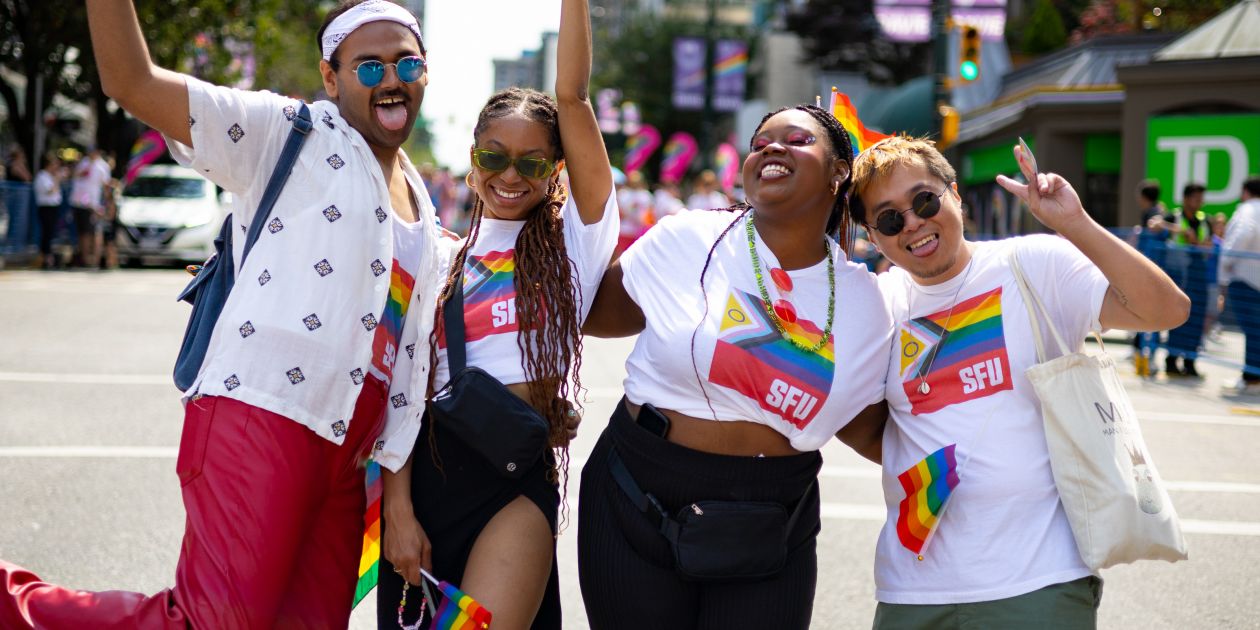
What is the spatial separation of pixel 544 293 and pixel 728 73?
42.9 meters

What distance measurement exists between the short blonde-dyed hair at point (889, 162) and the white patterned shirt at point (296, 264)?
131 cm

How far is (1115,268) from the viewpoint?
3.17 meters

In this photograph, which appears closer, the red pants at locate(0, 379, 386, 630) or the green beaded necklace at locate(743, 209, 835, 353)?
the red pants at locate(0, 379, 386, 630)

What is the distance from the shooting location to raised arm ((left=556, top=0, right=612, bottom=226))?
11.0 feet

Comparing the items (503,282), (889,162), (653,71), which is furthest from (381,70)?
(653,71)

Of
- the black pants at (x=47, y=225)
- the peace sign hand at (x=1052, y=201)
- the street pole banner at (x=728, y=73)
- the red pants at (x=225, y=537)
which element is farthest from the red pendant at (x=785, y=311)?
the street pole banner at (x=728, y=73)

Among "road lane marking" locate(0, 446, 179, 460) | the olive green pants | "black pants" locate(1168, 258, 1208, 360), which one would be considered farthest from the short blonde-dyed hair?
"black pants" locate(1168, 258, 1208, 360)

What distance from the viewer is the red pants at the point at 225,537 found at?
9.53 ft

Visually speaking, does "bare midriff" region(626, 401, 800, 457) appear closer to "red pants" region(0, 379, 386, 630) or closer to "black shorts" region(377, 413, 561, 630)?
"black shorts" region(377, 413, 561, 630)

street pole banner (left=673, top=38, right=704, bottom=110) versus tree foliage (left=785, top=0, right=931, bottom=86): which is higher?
tree foliage (left=785, top=0, right=931, bottom=86)

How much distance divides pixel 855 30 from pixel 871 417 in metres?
50.1

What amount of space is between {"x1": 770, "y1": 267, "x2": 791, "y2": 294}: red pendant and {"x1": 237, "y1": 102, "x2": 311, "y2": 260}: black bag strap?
1.26 metres

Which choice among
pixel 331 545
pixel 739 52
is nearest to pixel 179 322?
pixel 331 545

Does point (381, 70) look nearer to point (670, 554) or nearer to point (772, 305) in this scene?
point (772, 305)
